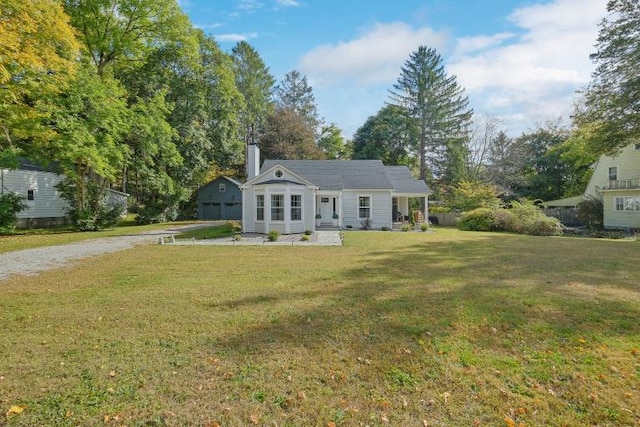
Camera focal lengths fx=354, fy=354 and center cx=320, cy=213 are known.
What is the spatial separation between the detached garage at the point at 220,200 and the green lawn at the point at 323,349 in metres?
28.3

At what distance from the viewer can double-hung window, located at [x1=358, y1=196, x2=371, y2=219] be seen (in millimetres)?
23609

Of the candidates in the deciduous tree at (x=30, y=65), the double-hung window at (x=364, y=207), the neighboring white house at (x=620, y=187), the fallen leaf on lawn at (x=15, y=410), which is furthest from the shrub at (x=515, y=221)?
the deciduous tree at (x=30, y=65)

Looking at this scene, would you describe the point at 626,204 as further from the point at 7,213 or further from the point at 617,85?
the point at 7,213

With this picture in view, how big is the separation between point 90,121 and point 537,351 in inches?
907

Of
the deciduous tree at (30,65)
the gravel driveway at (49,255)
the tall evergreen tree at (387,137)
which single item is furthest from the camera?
the tall evergreen tree at (387,137)

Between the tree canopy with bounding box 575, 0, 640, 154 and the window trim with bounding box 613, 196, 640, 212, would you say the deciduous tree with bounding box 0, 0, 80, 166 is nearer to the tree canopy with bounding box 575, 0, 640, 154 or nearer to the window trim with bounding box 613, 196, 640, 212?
the tree canopy with bounding box 575, 0, 640, 154

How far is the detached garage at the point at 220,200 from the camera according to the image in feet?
120

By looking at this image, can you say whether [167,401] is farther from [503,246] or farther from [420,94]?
[420,94]

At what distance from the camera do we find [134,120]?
2219cm

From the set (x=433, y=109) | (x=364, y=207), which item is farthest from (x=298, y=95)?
(x=364, y=207)

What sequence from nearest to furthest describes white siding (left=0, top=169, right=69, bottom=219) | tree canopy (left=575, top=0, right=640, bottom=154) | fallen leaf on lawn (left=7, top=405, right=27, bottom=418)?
fallen leaf on lawn (left=7, top=405, right=27, bottom=418)
tree canopy (left=575, top=0, right=640, bottom=154)
white siding (left=0, top=169, right=69, bottom=219)

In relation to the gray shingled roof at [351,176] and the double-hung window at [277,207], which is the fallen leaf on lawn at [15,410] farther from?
the gray shingled roof at [351,176]

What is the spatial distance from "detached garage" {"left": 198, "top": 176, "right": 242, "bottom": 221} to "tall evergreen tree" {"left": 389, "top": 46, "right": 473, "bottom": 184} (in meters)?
22.9

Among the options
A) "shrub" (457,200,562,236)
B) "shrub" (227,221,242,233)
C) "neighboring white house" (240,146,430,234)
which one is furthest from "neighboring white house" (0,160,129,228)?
"shrub" (457,200,562,236)
